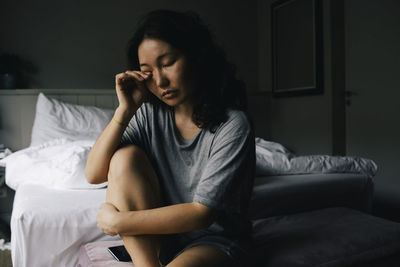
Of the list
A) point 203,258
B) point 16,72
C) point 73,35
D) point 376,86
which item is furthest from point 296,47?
point 203,258

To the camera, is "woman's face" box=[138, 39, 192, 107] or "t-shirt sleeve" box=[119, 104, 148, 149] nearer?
"woman's face" box=[138, 39, 192, 107]

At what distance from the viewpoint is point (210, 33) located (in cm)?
123

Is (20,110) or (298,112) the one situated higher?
(20,110)

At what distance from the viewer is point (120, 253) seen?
1235mm

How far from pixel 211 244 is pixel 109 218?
297mm

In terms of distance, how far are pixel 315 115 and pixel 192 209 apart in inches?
120

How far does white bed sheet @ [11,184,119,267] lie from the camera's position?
137 cm

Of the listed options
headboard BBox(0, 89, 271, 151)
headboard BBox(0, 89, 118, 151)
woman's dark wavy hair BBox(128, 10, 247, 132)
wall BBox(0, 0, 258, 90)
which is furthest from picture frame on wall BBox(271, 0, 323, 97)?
woman's dark wavy hair BBox(128, 10, 247, 132)

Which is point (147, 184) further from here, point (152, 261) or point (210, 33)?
point (210, 33)

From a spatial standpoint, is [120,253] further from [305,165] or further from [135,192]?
[305,165]

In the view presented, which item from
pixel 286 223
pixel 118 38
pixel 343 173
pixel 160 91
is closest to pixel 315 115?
pixel 343 173

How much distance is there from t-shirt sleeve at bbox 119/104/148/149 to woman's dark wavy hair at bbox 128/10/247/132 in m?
0.20

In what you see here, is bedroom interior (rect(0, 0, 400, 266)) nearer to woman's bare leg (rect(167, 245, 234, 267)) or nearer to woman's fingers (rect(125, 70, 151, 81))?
woman's fingers (rect(125, 70, 151, 81))

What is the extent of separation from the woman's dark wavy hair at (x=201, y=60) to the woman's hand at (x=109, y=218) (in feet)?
1.21
